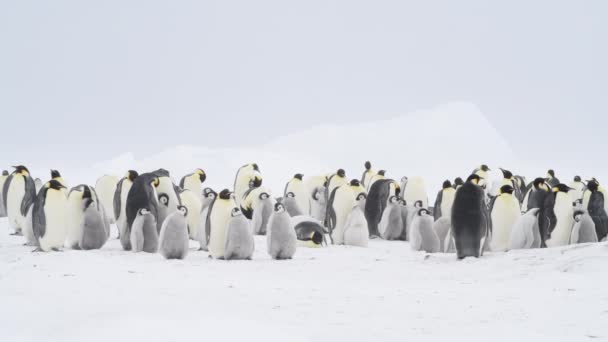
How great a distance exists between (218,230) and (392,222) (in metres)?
4.39

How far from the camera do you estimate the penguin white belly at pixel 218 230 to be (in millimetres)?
9062

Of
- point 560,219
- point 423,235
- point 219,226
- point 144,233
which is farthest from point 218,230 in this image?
point 560,219

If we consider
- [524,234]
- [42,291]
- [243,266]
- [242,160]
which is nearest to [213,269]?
[243,266]

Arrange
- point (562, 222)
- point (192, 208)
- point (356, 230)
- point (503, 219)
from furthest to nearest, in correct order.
→ point (356, 230), point (192, 208), point (562, 222), point (503, 219)

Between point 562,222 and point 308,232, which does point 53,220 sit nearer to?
point 308,232

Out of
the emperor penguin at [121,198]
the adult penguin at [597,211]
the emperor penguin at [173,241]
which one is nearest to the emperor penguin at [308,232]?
the emperor penguin at [173,241]

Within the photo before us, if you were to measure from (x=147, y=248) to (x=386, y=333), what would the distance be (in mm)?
5371

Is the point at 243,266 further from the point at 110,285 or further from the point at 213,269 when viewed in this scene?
the point at 110,285

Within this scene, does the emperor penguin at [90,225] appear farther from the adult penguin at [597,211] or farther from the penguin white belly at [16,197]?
Result: the adult penguin at [597,211]

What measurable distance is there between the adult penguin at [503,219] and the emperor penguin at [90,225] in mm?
5262

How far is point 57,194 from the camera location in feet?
29.9

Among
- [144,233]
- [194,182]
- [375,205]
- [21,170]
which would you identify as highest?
[21,170]

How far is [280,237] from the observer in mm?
9016

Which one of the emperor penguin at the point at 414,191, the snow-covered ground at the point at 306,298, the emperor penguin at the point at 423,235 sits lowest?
the snow-covered ground at the point at 306,298
